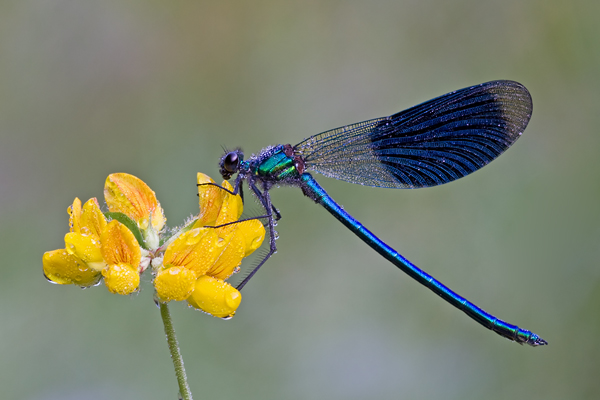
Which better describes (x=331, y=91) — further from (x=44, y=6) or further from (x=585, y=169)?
(x=44, y=6)

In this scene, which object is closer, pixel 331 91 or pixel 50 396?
pixel 50 396

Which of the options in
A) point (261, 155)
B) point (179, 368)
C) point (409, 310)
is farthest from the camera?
point (409, 310)

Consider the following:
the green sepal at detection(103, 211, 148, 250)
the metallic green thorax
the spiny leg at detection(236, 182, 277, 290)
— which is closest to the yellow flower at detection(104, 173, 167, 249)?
the green sepal at detection(103, 211, 148, 250)

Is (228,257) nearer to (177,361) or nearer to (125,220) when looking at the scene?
(125,220)

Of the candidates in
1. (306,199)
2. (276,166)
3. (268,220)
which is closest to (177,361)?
(268,220)

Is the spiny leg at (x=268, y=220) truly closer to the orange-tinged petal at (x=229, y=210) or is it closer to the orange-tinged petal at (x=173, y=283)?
the orange-tinged petal at (x=229, y=210)

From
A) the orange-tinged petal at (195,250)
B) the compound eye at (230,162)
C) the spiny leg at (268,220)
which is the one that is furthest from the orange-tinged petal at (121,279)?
the compound eye at (230,162)

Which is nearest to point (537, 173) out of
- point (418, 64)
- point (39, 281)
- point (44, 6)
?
point (418, 64)
